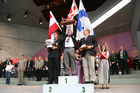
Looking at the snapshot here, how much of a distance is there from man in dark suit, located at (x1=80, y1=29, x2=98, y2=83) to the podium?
775 millimetres

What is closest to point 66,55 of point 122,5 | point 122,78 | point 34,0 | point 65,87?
point 65,87

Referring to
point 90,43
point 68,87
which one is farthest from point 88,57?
point 68,87

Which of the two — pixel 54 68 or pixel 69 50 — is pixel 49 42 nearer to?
pixel 69 50

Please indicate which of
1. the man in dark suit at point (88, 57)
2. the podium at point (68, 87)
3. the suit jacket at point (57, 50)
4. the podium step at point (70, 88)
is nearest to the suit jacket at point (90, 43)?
the man in dark suit at point (88, 57)

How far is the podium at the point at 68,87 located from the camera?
2.54 metres

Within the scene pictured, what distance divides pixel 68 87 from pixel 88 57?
1104 millimetres

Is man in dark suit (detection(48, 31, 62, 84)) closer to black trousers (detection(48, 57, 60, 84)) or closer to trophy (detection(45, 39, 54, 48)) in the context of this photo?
black trousers (detection(48, 57, 60, 84))

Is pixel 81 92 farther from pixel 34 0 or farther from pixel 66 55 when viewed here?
pixel 34 0

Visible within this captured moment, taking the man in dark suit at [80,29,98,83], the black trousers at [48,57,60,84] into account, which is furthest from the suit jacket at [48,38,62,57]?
the man in dark suit at [80,29,98,83]

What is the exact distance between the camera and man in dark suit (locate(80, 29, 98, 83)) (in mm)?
3432

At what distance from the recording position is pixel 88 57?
351 centimetres

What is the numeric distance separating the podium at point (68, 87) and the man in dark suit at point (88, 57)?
78 cm

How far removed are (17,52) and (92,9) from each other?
21.3 feet

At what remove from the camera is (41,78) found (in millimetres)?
8438
